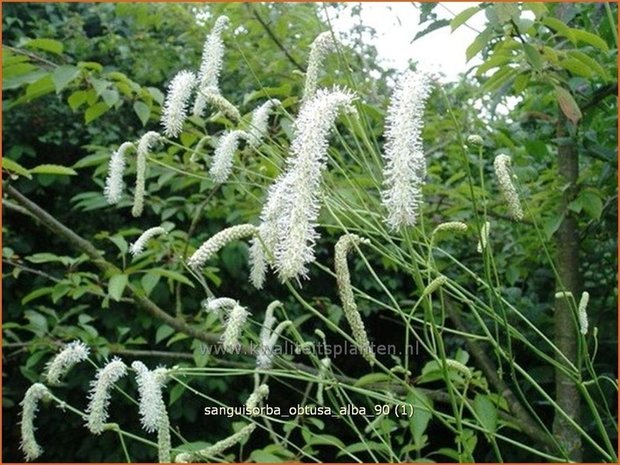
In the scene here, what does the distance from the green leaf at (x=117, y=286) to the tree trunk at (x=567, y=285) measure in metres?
0.64

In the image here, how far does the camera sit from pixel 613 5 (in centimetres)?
124

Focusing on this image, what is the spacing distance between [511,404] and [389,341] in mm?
776

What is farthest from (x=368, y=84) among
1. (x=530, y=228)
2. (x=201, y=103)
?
(x=201, y=103)

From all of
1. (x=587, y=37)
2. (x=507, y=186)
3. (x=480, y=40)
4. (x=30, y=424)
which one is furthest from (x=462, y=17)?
(x=30, y=424)

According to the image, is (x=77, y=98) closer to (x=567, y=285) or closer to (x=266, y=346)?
(x=266, y=346)

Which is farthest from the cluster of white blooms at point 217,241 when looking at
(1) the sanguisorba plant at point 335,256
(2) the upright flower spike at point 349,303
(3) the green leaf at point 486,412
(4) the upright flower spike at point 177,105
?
(3) the green leaf at point 486,412

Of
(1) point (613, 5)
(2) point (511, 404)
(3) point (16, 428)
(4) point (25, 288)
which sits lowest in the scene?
(3) point (16, 428)

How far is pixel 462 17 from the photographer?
929 millimetres

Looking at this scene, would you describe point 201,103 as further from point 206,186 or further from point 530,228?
point 530,228

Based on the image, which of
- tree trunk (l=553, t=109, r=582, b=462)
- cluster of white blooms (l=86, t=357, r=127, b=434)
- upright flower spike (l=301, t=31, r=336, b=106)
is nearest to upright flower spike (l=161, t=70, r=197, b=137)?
upright flower spike (l=301, t=31, r=336, b=106)

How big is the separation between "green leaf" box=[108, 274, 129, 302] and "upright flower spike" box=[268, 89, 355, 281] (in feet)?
1.78

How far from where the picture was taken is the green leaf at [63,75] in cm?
106

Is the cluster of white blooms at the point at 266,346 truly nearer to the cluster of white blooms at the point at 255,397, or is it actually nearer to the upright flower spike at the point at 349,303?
the cluster of white blooms at the point at 255,397

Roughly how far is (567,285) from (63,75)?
2.73ft
